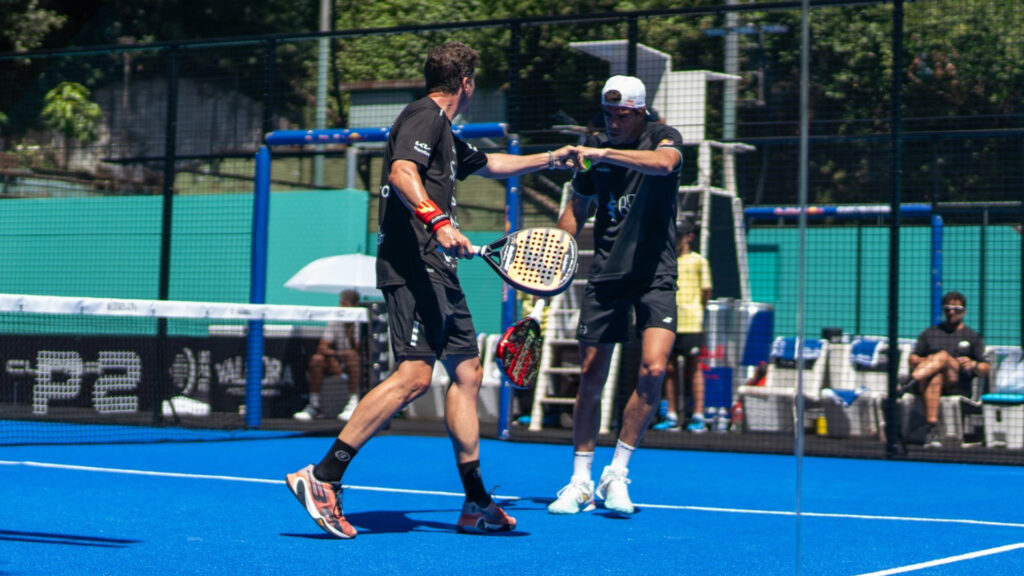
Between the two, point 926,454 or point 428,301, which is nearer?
point 428,301

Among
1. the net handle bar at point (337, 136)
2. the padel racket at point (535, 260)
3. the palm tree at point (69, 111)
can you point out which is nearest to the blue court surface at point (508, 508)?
the padel racket at point (535, 260)

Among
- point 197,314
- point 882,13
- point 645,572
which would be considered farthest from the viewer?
point 882,13

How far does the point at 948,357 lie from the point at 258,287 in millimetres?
5806

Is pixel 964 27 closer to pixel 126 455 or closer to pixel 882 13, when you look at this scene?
pixel 882 13

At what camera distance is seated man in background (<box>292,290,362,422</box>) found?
41.5 ft

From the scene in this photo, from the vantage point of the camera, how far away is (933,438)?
1125cm

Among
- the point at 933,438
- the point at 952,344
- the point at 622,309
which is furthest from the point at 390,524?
the point at 952,344

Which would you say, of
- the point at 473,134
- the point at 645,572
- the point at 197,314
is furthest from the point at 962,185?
the point at 645,572

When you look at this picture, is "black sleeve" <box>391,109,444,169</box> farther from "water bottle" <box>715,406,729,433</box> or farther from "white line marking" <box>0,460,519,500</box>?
"water bottle" <box>715,406,729,433</box>

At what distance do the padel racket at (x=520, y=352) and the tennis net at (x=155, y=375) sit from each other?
12.5 feet

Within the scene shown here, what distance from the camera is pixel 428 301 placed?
18.2ft

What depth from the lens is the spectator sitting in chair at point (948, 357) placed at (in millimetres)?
11328

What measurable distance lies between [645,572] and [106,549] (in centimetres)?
196

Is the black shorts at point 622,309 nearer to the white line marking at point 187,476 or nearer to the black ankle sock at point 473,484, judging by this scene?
the white line marking at point 187,476
